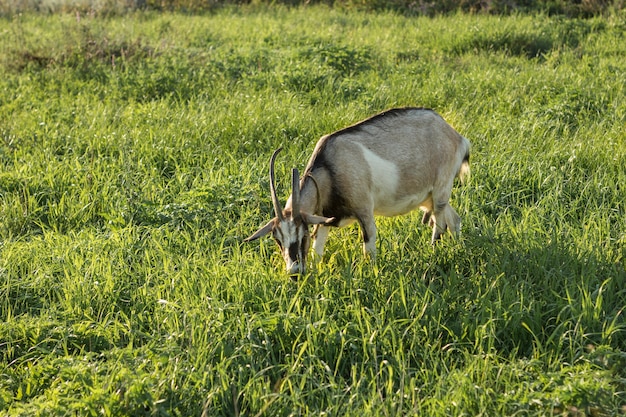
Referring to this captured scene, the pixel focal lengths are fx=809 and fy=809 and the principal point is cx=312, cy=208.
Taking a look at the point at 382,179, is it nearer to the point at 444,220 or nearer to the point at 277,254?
the point at 444,220

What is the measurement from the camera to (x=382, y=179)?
5.69 m

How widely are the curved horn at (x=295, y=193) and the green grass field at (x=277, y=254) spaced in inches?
17.3

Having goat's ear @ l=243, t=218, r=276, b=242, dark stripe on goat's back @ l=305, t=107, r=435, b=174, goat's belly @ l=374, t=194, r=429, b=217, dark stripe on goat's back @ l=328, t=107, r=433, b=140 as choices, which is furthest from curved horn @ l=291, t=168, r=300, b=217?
goat's belly @ l=374, t=194, r=429, b=217

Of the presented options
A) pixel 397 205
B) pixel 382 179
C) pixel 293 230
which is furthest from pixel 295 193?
pixel 397 205

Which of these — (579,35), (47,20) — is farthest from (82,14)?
(579,35)

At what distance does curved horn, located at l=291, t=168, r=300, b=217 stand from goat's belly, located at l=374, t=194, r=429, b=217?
0.93 m

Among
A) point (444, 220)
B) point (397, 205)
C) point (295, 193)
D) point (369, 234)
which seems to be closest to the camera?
point (295, 193)

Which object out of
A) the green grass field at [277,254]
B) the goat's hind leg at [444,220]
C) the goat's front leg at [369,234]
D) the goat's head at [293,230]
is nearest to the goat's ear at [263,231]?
the goat's head at [293,230]

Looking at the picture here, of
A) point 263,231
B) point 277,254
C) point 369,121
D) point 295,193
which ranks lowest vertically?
point 277,254

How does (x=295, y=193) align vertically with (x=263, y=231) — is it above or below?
above

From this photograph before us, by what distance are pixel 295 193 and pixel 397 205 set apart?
1148 millimetres

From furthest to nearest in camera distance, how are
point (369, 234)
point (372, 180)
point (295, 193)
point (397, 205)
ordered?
point (397, 205) < point (372, 180) < point (369, 234) < point (295, 193)

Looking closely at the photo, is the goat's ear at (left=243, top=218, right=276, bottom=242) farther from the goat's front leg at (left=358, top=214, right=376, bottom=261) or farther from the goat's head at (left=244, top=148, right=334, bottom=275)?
the goat's front leg at (left=358, top=214, right=376, bottom=261)

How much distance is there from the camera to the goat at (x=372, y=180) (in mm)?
5055
